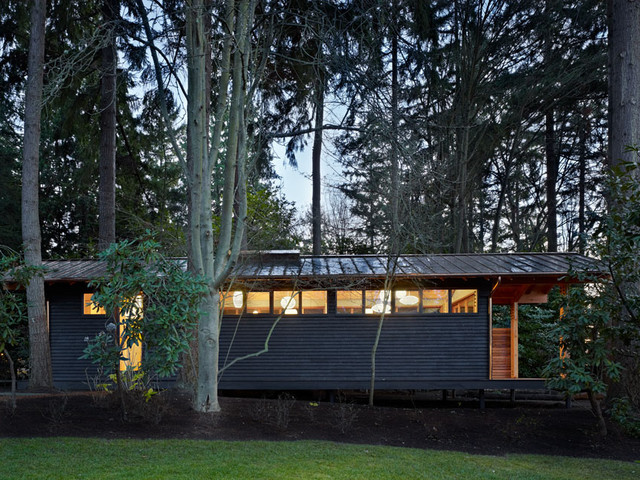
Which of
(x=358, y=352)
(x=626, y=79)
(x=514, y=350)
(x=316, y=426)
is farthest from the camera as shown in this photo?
(x=514, y=350)

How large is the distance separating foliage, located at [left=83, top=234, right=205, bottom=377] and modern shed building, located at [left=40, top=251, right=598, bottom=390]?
3.82 metres

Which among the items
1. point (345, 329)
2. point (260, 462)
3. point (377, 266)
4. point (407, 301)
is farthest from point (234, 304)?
point (260, 462)

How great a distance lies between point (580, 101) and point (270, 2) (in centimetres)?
1087

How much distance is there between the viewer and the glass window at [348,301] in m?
9.99

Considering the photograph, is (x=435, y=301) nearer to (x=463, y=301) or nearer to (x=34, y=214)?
(x=463, y=301)

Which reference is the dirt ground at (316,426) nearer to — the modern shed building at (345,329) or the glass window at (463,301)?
the modern shed building at (345,329)

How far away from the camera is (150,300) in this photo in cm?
544

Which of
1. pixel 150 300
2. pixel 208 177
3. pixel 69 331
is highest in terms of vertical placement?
pixel 208 177

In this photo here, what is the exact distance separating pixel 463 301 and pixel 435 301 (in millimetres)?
575

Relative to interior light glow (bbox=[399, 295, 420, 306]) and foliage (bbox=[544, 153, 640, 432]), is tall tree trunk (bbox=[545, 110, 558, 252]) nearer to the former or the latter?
interior light glow (bbox=[399, 295, 420, 306])

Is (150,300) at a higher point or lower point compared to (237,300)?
higher

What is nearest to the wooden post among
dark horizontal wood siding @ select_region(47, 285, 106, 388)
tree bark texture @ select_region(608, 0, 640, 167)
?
tree bark texture @ select_region(608, 0, 640, 167)

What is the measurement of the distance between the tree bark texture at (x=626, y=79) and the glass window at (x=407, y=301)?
167 inches

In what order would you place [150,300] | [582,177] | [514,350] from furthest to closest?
[582,177] < [514,350] < [150,300]
